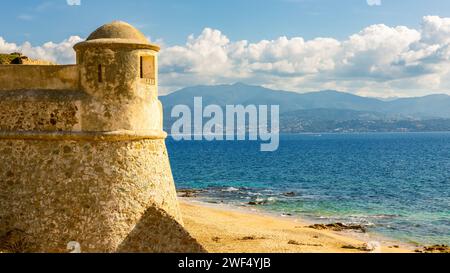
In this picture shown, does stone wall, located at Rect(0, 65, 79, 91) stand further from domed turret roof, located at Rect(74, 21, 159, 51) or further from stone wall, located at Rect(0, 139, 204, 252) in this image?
stone wall, located at Rect(0, 139, 204, 252)

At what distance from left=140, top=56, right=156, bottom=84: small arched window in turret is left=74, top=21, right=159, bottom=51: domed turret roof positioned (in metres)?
0.41

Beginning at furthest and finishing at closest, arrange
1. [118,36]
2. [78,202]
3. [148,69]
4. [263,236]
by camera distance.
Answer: [263,236], [148,69], [118,36], [78,202]

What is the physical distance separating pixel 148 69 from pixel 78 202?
16.3 feet

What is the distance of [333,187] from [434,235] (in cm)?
2650

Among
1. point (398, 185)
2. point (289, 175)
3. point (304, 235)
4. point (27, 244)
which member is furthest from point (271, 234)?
point (289, 175)

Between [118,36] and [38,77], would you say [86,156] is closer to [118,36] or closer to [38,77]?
[38,77]

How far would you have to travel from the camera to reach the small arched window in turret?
54.4 feet

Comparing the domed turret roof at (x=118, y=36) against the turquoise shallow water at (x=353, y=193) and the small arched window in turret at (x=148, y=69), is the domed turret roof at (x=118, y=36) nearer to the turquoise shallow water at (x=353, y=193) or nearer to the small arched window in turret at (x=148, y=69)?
the small arched window in turret at (x=148, y=69)

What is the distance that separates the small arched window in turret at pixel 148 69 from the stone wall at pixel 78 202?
235 centimetres

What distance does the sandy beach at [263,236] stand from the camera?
78.3ft

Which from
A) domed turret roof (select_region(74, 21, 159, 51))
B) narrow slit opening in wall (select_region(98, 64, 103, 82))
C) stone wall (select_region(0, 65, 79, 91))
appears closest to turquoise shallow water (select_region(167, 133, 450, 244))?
domed turret roof (select_region(74, 21, 159, 51))

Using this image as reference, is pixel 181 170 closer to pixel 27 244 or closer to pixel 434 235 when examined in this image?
pixel 434 235

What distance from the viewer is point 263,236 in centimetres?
2702

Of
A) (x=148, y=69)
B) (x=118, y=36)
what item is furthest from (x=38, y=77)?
(x=148, y=69)
